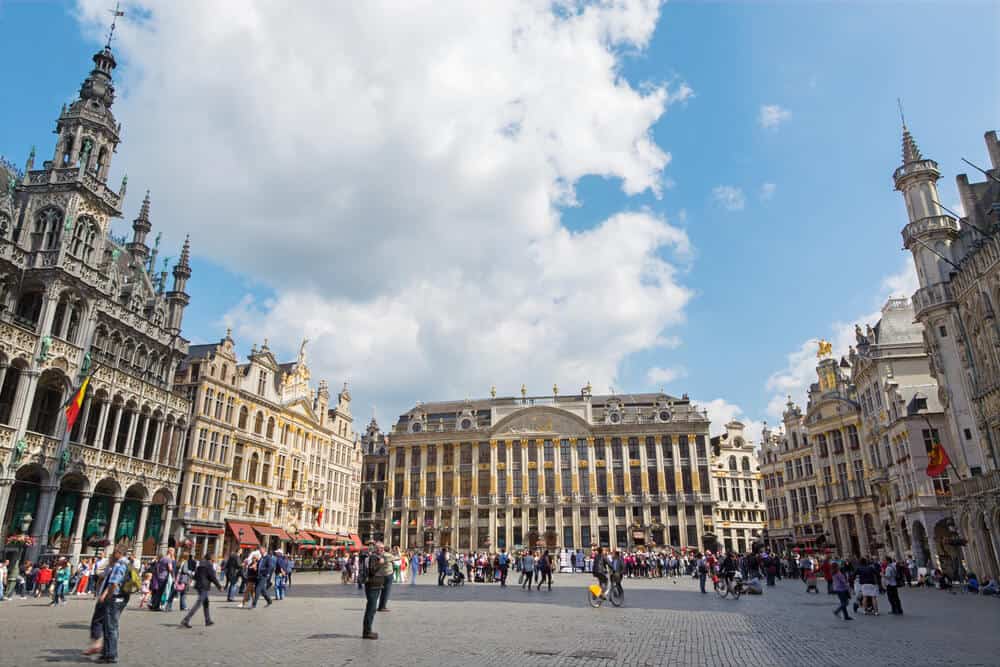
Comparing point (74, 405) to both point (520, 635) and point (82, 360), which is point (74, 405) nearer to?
point (82, 360)

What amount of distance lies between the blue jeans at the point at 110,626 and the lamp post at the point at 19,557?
72.1 ft

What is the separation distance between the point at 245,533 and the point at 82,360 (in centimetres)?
2091

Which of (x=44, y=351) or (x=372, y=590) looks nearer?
(x=372, y=590)

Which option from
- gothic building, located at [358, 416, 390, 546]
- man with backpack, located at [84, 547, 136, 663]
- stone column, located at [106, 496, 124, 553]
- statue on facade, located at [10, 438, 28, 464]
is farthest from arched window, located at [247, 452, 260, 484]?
man with backpack, located at [84, 547, 136, 663]

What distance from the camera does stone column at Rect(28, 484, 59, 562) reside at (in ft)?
97.6

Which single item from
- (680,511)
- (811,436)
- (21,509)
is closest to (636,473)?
(680,511)

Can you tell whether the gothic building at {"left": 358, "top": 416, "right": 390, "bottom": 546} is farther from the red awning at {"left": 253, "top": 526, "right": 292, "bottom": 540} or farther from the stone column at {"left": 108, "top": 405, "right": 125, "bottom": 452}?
the stone column at {"left": 108, "top": 405, "right": 125, "bottom": 452}

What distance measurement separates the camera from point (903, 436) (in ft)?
146

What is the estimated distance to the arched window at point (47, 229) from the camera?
32.2 m

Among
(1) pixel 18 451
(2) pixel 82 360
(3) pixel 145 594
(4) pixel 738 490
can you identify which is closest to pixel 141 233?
(2) pixel 82 360

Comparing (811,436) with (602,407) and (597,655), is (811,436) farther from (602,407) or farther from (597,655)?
(597,655)

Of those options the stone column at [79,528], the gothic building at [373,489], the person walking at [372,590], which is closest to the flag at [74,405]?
the stone column at [79,528]

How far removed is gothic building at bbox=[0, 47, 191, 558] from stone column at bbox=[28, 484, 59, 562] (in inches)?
2.0

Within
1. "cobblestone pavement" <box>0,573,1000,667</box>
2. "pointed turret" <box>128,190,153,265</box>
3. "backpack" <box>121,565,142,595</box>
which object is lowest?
"cobblestone pavement" <box>0,573,1000,667</box>
